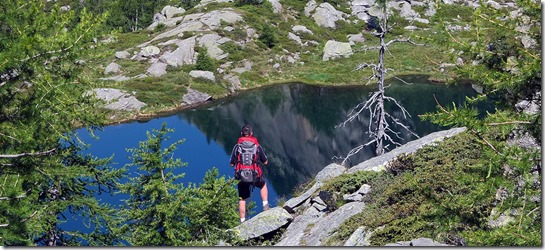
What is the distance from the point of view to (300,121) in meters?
47.3

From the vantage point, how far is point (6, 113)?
34.4ft

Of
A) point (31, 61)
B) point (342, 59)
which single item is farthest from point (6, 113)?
point (342, 59)

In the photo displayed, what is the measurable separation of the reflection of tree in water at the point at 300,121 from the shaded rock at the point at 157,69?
33.5 ft

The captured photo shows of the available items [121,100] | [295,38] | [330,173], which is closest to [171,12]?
[295,38]

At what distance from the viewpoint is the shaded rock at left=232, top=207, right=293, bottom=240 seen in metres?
16.2

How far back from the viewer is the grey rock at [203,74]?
58497 millimetres

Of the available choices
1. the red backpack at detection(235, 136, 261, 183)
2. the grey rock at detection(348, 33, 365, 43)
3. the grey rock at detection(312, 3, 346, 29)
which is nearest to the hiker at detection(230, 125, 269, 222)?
the red backpack at detection(235, 136, 261, 183)

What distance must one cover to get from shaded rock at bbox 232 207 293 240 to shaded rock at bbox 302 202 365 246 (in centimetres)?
126

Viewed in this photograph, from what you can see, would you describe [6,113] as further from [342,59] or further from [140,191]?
[342,59]

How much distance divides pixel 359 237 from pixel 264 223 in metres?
4.08

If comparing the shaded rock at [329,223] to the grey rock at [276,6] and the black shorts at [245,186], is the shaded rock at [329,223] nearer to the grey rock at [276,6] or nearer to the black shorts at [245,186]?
the black shorts at [245,186]

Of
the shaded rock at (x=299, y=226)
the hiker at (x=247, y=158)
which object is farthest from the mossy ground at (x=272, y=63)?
the hiker at (x=247, y=158)

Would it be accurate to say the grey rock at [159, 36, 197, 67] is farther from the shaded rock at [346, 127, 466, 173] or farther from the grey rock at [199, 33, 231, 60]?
the shaded rock at [346, 127, 466, 173]

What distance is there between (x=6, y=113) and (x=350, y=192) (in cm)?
1171
